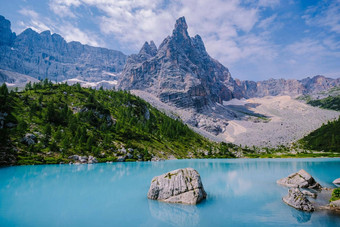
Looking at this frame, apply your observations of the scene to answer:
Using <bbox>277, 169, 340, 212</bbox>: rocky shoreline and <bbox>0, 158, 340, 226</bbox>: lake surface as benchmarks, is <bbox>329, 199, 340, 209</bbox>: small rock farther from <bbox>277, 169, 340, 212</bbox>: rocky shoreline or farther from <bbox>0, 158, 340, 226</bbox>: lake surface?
<bbox>0, 158, 340, 226</bbox>: lake surface

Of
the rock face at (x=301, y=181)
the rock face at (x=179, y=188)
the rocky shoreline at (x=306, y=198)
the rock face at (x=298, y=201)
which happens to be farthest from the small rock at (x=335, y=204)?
the rock face at (x=179, y=188)

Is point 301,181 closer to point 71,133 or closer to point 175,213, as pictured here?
point 175,213

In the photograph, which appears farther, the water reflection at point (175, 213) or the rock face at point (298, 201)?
the rock face at point (298, 201)

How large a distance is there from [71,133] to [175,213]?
78281 mm

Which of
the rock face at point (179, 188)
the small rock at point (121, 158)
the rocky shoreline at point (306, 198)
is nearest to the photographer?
the rocky shoreline at point (306, 198)

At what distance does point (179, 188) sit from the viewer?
2581 centimetres

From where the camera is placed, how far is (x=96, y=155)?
265 ft

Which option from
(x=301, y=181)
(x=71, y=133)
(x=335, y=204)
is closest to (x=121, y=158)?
(x=71, y=133)

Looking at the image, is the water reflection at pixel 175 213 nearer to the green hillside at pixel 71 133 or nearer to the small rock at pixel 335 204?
the small rock at pixel 335 204

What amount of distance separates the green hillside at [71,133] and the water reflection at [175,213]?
55469 millimetres

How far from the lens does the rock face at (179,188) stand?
24922 millimetres

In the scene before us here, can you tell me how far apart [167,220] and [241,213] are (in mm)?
8178

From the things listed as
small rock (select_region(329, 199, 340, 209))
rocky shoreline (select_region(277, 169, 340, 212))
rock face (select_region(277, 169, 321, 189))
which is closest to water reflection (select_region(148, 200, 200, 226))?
rocky shoreline (select_region(277, 169, 340, 212))

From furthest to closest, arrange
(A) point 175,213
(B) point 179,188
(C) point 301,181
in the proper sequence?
(C) point 301,181, (B) point 179,188, (A) point 175,213
